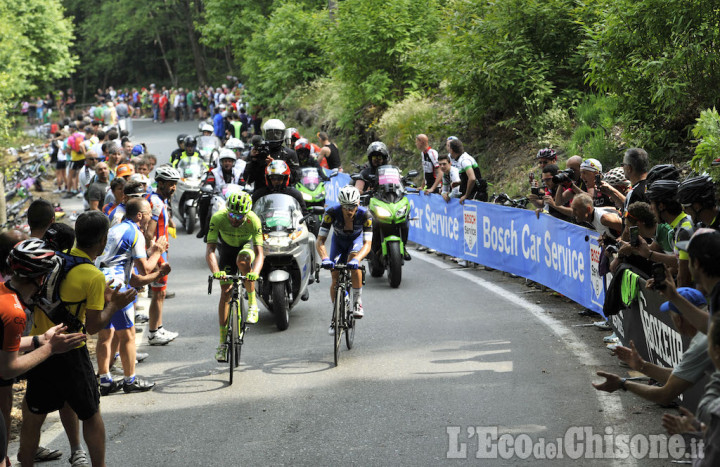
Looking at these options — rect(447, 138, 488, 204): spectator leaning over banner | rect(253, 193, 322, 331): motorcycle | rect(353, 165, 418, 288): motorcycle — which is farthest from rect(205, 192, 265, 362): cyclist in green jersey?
rect(447, 138, 488, 204): spectator leaning over banner

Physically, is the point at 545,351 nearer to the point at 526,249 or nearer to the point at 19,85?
the point at 526,249

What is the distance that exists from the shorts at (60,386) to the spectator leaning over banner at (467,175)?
1009 centimetres

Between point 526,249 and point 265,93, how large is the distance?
94.0 feet

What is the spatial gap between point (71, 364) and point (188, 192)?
14.4m

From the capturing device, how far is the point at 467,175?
1555cm

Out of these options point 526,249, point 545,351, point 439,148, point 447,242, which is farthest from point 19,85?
point 545,351

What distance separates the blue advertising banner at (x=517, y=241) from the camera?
1105 centimetres

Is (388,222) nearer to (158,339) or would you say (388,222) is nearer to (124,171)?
(124,171)

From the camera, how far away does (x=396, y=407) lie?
26.4ft

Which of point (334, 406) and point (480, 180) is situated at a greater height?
point (480, 180)

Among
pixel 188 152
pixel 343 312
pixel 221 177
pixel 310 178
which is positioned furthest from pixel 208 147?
pixel 343 312

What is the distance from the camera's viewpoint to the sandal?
716cm

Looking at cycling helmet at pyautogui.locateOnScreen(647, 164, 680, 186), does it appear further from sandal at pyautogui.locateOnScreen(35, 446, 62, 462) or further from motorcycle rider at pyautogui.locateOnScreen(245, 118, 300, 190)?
motorcycle rider at pyautogui.locateOnScreen(245, 118, 300, 190)

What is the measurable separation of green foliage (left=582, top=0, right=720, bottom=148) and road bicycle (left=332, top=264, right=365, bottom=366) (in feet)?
20.9
